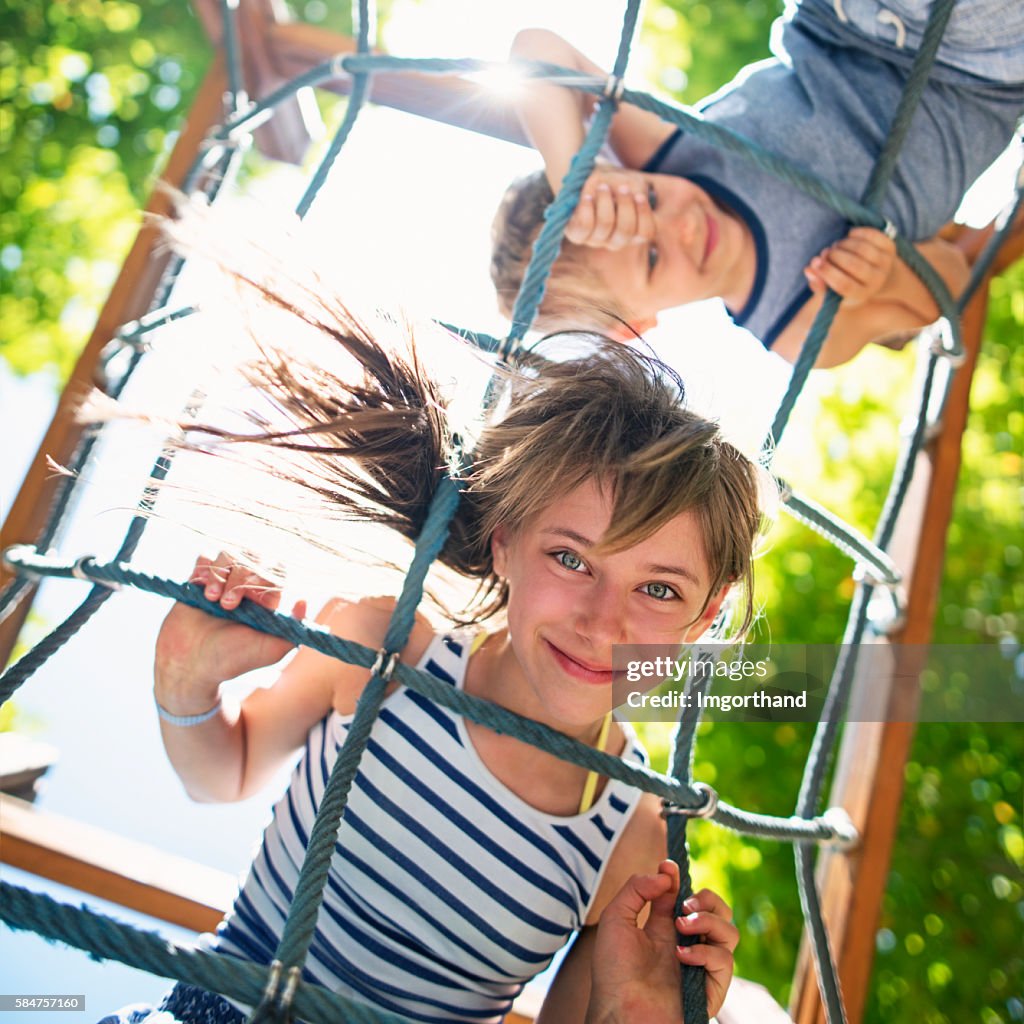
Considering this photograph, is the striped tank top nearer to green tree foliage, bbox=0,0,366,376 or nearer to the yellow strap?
the yellow strap

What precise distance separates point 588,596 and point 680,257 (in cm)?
77

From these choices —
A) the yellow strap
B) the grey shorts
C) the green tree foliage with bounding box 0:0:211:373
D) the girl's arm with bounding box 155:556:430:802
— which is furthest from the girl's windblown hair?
the green tree foliage with bounding box 0:0:211:373

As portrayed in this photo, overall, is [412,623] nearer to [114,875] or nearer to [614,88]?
[614,88]

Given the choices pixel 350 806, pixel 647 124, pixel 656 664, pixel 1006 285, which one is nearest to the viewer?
pixel 656 664

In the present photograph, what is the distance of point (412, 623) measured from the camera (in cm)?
78

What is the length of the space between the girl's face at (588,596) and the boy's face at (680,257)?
2.19ft

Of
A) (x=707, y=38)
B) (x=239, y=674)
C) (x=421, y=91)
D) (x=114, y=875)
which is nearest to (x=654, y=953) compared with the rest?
(x=239, y=674)

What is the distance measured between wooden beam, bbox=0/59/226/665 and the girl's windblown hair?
1.73ft

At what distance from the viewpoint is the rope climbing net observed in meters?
0.59

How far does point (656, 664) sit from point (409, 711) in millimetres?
284

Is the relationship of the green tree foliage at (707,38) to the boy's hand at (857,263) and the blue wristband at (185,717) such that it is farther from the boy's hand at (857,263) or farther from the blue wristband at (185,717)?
the blue wristband at (185,717)

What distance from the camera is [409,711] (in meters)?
1.05

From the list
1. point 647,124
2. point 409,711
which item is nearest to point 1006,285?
point 647,124

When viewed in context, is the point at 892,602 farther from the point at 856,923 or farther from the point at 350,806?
the point at 350,806
